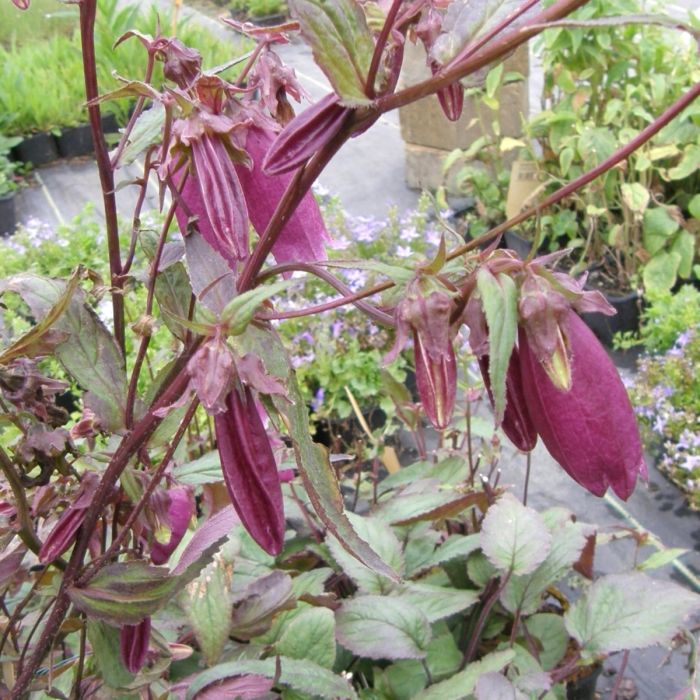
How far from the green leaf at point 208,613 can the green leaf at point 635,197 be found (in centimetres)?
156

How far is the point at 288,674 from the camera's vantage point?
2.55 feet

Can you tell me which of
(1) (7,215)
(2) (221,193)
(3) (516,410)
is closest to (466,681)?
(3) (516,410)

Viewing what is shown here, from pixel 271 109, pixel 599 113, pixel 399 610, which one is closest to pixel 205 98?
pixel 271 109

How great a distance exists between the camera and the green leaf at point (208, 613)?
0.79 m

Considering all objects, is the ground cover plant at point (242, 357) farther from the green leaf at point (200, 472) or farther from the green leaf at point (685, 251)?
the green leaf at point (685, 251)

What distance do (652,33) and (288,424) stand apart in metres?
2.28

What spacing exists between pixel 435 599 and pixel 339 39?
751 mm

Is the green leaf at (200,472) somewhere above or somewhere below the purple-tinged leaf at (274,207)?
below

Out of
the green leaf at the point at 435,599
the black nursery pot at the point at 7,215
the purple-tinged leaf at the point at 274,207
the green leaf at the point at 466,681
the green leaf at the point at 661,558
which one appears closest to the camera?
the purple-tinged leaf at the point at 274,207

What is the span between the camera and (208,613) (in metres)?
0.80

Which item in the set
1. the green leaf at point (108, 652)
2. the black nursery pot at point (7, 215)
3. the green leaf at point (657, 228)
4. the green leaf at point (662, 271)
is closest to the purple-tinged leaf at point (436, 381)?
the green leaf at point (108, 652)

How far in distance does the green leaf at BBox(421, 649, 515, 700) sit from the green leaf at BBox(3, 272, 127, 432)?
492 mm

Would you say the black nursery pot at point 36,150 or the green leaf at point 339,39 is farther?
the black nursery pot at point 36,150

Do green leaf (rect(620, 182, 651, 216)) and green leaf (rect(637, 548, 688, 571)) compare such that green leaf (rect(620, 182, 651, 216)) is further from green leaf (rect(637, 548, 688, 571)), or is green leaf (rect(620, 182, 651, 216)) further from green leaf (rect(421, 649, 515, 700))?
green leaf (rect(421, 649, 515, 700))
